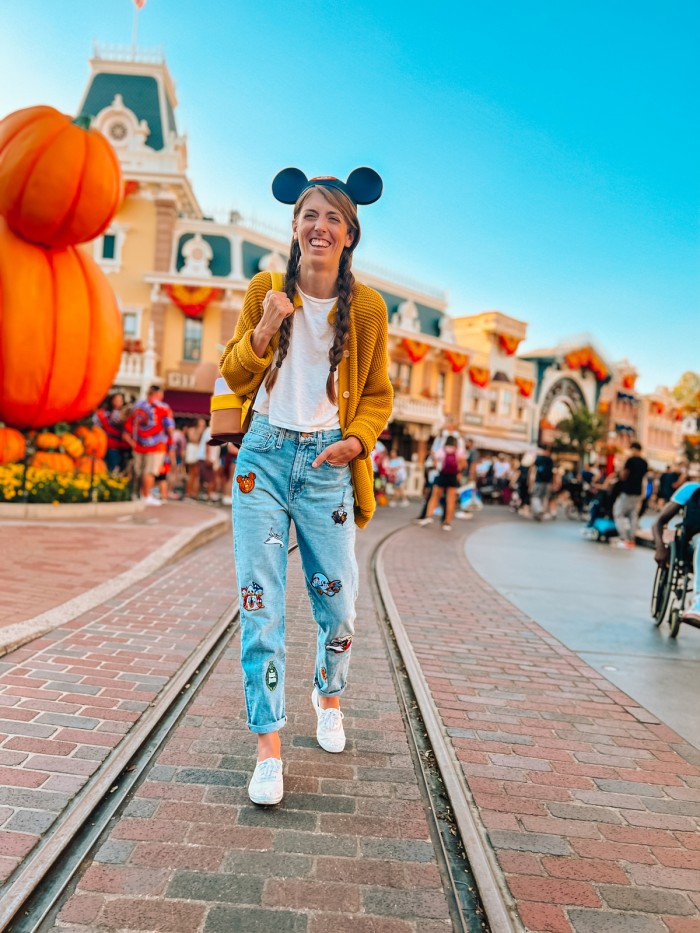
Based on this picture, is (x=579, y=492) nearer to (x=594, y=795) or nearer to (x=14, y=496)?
(x=14, y=496)

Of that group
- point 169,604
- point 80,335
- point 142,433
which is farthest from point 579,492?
point 169,604

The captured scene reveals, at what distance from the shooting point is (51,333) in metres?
7.66

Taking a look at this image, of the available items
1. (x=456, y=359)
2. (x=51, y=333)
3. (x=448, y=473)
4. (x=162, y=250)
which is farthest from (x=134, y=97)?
(x=51, y=333)

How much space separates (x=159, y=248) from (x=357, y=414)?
24.0 m

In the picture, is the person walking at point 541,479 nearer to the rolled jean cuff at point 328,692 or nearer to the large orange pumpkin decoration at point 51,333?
the large orange pumpkin decoration at point 51,333

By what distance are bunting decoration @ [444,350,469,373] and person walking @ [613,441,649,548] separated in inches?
845

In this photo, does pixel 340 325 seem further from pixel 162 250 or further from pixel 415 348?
pixel 415 348

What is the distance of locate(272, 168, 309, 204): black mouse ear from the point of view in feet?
7.82

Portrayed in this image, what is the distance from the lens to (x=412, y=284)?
3312cm

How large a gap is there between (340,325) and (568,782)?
72.2 inches

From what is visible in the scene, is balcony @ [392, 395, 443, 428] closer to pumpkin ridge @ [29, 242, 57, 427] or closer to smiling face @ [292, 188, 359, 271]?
pumpkin ridge @ [29, 242, 57, 427]

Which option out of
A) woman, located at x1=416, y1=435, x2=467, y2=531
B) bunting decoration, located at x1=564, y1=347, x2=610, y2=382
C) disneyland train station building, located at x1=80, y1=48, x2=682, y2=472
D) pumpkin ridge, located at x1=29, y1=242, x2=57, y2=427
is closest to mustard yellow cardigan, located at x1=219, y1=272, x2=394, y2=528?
pumpkin ridge, located at x1=29, y1=242, x2=57, y2=427

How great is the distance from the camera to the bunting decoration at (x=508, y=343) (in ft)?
124

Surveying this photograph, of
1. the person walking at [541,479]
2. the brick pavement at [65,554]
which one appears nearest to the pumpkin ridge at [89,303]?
the brick pavement at [65,554]
